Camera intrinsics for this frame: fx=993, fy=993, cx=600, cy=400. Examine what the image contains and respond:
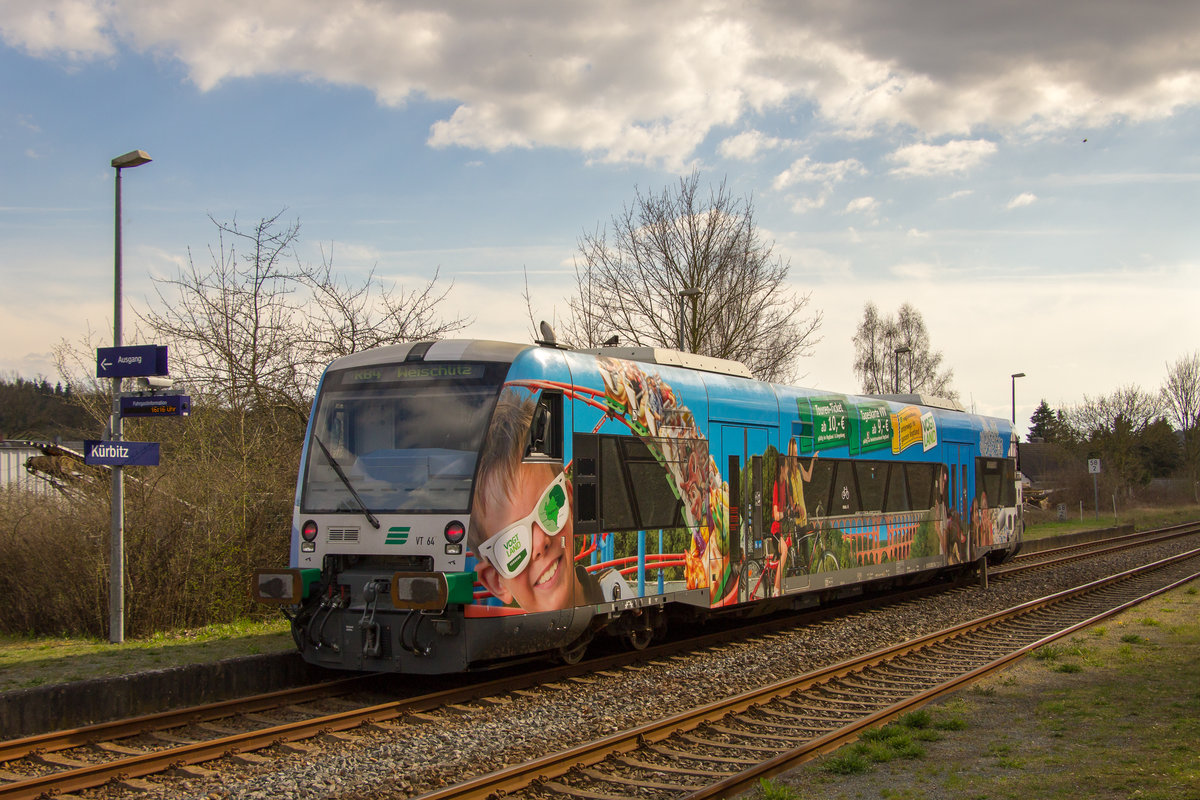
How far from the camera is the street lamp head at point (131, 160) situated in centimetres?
1081

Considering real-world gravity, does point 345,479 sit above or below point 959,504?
above

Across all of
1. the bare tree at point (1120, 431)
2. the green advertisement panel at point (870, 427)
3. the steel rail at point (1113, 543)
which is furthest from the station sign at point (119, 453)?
the bare tree at point (1120, 431)

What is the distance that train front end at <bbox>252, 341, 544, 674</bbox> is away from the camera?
8180 millimetres

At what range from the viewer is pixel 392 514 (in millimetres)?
8555

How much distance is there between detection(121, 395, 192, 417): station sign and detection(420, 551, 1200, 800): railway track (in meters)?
6.29

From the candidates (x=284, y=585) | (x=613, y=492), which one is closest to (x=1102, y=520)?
(x=613, y=492)

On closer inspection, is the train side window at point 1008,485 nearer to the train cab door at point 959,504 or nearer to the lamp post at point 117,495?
the train cab door at point 959,504

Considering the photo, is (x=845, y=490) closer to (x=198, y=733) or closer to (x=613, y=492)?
(x=613, y=492)

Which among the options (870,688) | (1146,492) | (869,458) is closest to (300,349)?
(869,458)

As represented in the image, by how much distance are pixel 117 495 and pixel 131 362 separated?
144 centimetres

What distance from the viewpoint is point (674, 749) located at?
282 inches

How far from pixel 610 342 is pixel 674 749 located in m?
6.90

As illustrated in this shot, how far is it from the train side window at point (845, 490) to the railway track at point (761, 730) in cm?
225

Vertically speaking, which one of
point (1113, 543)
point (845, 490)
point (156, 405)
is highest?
point (156, 405)
